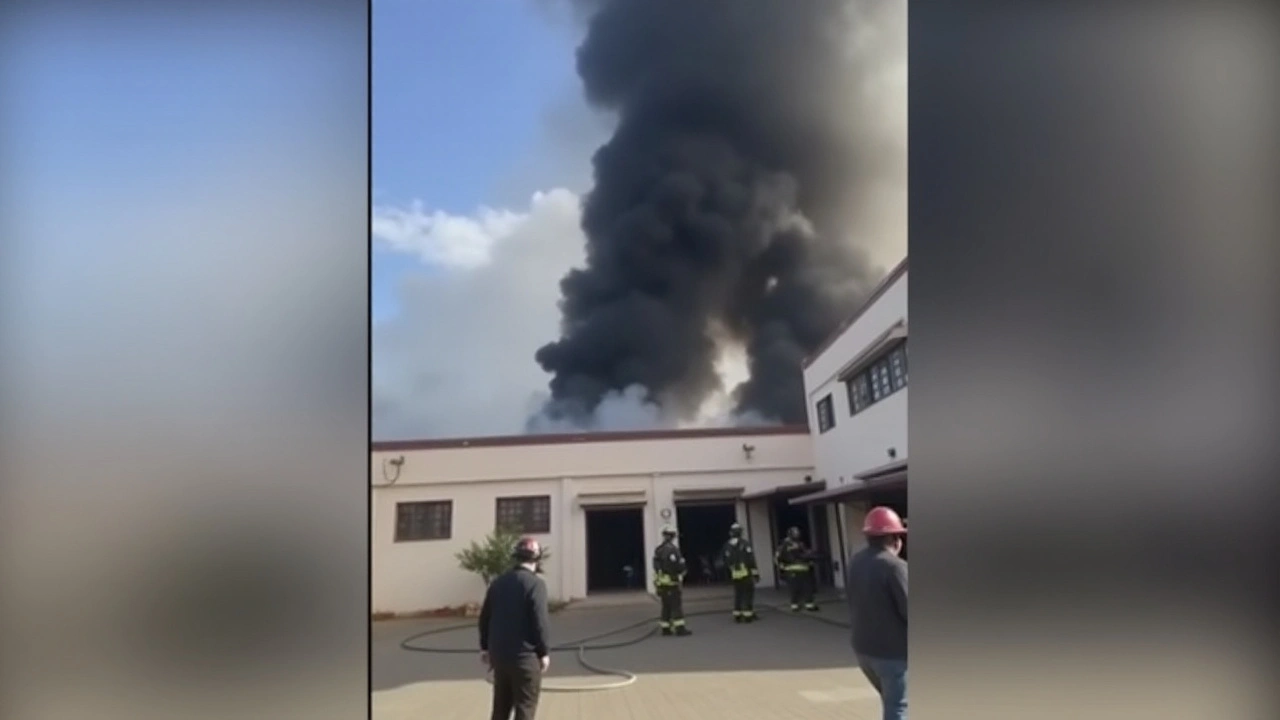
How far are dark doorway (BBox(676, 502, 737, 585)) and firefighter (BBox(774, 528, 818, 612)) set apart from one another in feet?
0.50

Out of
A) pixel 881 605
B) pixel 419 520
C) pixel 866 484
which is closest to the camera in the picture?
pixel 419 520

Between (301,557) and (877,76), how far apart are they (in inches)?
64.3

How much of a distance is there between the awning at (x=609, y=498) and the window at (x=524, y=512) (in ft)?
0.28

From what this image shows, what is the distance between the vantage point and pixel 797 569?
7.44 feet

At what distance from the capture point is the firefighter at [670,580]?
225 centimetres

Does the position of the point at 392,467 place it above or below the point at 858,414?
below

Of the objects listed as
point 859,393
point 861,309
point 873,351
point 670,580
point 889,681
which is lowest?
point 889,681

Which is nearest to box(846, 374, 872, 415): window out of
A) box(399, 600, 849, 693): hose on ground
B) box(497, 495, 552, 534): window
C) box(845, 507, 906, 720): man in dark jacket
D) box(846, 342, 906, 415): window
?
box(846, 342, 906, 415): window

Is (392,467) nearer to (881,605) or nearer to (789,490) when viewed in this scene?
(789,490)

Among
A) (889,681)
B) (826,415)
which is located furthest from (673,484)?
(889,681)

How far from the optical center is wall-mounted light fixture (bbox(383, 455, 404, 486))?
6.45 feet

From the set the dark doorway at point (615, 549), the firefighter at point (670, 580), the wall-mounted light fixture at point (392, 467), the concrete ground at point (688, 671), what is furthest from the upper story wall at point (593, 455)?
the concrete ground at point (688, 671)

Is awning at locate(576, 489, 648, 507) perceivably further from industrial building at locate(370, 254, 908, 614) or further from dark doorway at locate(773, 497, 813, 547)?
dark doorway at locate(773, 497, 813, 547)

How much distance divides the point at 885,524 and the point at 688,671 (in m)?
0.63
